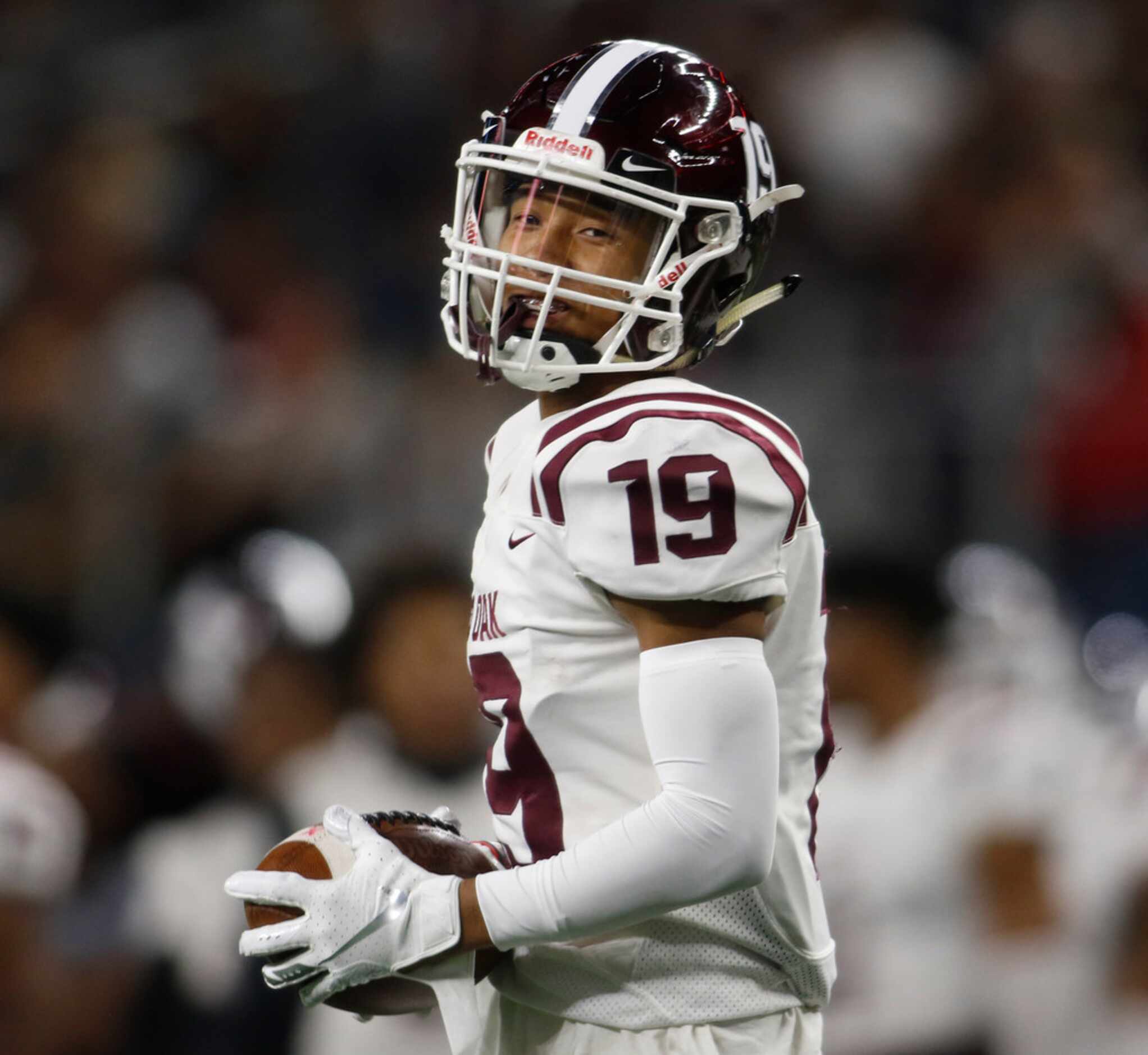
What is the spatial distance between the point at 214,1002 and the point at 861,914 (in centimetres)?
140

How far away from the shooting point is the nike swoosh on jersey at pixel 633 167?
200 cm

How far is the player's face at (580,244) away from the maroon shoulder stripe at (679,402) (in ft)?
0.48

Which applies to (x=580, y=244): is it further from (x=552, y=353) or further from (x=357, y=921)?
(x=357, y=921)

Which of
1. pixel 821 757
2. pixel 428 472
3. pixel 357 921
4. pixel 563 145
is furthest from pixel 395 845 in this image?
pixel 428 472

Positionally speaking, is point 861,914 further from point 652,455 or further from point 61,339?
point 61,339

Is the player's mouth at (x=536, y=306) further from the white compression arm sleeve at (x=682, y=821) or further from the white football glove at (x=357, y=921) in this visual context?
the white football glove at (x=357, y=921)

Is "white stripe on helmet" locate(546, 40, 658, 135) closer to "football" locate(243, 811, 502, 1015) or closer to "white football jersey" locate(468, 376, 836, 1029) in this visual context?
"white football jersey" locate(468, 376, 836, 1029)

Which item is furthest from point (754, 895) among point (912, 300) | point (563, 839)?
point (912, 300)

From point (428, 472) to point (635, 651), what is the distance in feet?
11.1

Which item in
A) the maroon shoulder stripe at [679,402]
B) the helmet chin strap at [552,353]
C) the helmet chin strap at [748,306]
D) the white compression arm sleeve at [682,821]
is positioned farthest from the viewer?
the helmet chin strap at [748,306]

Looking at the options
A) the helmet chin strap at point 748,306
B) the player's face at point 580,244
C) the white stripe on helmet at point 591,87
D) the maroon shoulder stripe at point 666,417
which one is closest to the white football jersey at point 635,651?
the maroon shoulder stripe at point 666,417

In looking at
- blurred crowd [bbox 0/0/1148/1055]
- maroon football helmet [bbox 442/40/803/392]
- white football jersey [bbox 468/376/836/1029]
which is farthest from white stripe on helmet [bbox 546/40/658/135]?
blurred crowd [bbox 0/0/1148/1055]

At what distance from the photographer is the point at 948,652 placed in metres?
4.62

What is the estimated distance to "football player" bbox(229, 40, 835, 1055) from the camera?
174 cm
